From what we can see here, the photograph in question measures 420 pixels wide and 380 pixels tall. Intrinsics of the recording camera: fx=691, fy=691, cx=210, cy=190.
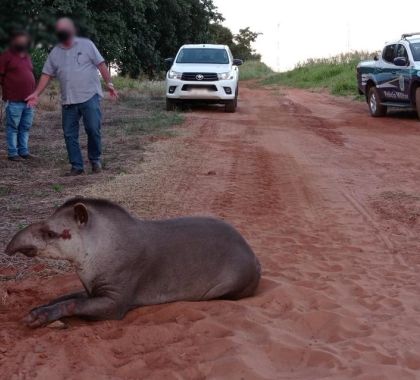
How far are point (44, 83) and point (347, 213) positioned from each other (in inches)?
162

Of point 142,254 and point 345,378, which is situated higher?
point 142,254

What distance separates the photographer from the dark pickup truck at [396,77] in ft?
54.6

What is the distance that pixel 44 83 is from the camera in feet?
28.7

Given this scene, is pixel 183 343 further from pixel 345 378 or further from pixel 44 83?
pixel 44 83

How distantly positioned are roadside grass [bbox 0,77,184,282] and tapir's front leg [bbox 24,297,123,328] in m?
1.13

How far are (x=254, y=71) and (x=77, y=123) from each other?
47.8 meters

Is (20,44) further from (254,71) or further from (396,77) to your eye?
(254,71)

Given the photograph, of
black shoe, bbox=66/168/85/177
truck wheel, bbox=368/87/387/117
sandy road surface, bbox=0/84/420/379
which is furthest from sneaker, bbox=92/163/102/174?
truck wheel, bbox=368/87/387/117

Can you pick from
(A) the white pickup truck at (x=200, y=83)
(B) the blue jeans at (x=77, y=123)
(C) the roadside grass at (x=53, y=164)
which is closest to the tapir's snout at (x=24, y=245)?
(C) the roadside grass at (x=53, y=164)

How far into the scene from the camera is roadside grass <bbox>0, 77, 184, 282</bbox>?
669 cm

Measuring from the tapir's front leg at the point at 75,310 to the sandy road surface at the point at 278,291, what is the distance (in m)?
0.07

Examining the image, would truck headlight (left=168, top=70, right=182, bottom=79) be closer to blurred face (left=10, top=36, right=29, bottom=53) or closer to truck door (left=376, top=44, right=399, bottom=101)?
truck door (left=376, top=44, right=399, bottom=101)

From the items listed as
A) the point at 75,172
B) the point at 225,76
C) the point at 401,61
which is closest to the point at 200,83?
the point at 225,76

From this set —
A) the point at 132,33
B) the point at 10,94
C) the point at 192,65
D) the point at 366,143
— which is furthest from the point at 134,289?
the point at 132,33
